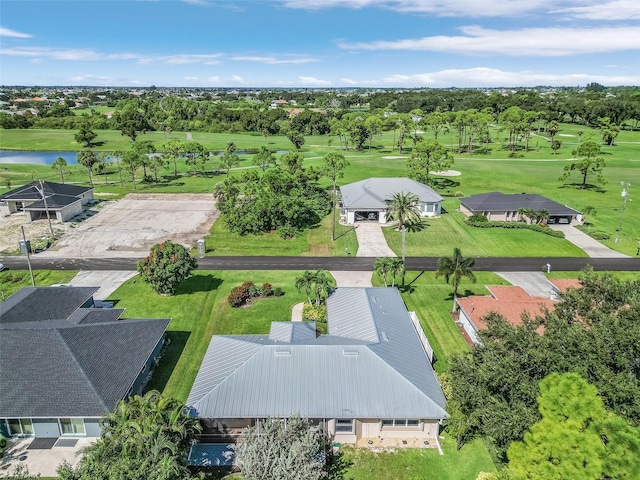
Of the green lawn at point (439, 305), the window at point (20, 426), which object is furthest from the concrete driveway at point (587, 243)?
the window at point (20, 426)

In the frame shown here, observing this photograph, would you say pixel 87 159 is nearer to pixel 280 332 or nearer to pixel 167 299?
pixel 167 299

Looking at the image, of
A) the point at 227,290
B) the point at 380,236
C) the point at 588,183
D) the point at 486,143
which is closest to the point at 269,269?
the point at 227,290

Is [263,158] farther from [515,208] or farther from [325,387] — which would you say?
[325,387]

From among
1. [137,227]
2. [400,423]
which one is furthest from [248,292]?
[137,227]

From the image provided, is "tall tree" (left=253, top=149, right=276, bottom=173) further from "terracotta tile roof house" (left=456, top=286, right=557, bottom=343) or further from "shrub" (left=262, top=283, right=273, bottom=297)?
"terracotta tile roof house" (left=456, top=286, right=557, bottom=343)

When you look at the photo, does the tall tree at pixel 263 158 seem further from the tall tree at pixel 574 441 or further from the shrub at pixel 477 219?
the tall tree at pixel 574 441

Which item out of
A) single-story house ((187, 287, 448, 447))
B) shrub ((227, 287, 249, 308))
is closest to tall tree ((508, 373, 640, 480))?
single-story house ((187, 287, 448, 447))
